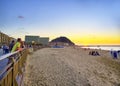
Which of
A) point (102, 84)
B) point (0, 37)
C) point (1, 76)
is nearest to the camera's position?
point (1, 76)

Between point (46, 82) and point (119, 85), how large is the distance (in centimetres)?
425

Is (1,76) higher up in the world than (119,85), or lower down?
higher up

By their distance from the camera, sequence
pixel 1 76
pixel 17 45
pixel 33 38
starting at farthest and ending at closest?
pixel 33 38 < pixel 17 45 < pixel 1 76

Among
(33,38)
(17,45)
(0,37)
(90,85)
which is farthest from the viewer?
(33,38)

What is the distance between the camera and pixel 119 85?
11219mm

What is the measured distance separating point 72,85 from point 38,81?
1854 millimetres

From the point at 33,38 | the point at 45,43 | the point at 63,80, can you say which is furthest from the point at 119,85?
the point at 45,43

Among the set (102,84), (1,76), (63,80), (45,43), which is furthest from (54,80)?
(45,43)

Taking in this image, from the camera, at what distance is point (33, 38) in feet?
309

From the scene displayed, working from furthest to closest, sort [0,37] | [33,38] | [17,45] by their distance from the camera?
[33,38] → [0,37] → [17,45]

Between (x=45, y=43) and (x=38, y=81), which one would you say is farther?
(x=45, y=43)

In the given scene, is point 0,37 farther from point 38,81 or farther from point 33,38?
point 33,38

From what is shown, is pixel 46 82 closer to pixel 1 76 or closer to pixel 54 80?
pixel 54 80

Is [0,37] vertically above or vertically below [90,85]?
above
